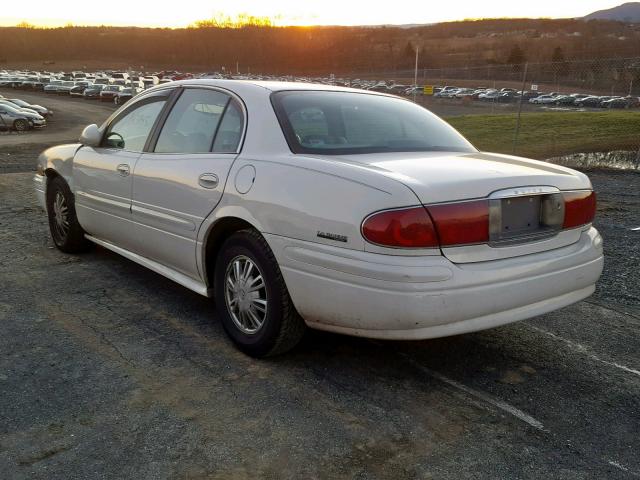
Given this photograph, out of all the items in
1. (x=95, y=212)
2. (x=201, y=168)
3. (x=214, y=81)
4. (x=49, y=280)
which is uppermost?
(x=214, y=81)

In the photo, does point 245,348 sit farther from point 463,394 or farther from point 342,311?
point 463,394

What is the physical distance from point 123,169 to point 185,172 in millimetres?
868

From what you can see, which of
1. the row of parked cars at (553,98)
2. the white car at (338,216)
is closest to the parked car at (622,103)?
the row of parked cars at (553,98)

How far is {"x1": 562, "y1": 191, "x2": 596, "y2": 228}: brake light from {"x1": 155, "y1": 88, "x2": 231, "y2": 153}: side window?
2115 mm

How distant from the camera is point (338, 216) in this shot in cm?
275

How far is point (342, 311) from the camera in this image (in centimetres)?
281

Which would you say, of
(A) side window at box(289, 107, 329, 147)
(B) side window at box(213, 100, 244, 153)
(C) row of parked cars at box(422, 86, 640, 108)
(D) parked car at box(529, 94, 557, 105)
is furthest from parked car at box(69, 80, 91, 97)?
(A) side window at box(289, 107, 329, 147)

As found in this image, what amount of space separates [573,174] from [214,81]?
236 cm

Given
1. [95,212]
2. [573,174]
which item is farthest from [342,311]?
[95,212]

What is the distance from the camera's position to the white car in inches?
105

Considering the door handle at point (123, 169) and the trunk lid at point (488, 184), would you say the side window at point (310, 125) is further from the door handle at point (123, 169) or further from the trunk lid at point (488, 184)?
the door handle at point (123, 169)

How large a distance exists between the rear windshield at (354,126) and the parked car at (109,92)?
144ft

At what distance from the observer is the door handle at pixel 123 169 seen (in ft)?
14.0

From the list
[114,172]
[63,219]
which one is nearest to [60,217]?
[63,219]
